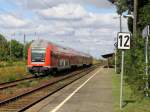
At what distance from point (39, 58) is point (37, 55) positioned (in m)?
0.33

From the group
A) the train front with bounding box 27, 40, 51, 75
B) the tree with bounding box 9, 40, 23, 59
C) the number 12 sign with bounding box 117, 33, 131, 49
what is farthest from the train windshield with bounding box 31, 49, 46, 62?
the tree with bounding box 9, 40, 23, 59

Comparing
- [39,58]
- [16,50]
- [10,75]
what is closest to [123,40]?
[39,58]

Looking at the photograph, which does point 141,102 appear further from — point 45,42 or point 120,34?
point 45,42

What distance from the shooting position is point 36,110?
57.7ft

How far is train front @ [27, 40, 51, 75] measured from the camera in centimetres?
4325

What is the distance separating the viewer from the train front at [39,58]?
43.2m

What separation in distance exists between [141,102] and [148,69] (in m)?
1.37

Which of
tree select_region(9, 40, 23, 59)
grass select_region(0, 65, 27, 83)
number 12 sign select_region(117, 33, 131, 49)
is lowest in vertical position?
grass select_region(0, 65, 27, 83)

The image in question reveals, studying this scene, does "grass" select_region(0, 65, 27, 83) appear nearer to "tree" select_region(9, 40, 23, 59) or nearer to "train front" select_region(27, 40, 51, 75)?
"train front" select_region(27, 40, 51, 75)

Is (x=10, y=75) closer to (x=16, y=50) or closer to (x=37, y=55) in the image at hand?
(x=37, y=55)

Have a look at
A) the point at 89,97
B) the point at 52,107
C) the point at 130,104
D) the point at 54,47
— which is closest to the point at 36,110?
the point at 52,107

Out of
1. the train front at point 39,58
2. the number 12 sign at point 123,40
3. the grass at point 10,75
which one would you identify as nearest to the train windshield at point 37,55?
the train front at point 39,58

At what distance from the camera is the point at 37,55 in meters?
43.9

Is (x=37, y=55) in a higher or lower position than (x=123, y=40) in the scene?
higher
